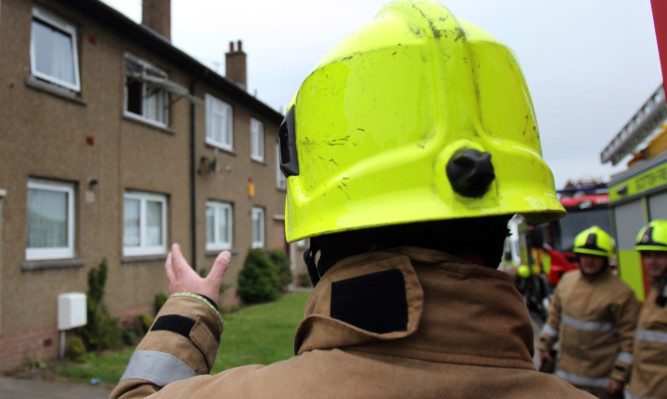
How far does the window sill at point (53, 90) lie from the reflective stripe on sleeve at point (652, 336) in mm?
8196

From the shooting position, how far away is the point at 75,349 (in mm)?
7195

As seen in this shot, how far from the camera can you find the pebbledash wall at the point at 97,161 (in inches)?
270

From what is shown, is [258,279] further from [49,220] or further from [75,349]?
[49,220]

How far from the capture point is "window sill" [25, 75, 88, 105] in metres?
7.21

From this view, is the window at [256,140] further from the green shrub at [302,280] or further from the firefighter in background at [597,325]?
the firefighter in background at [597,325]

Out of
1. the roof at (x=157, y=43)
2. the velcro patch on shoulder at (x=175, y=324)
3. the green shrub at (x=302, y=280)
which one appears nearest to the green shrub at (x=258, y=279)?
the green shrub at (x=302, y=280)

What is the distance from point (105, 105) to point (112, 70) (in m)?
0.76

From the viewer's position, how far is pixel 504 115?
3.61 ft

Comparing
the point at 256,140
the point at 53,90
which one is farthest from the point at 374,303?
the point at 256,140

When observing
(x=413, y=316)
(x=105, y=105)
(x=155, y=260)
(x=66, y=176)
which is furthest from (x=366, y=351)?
(x=155, y=260)

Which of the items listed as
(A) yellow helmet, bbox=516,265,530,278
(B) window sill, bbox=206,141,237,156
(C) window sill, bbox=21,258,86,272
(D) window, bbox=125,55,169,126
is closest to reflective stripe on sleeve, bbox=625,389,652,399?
(C) window sill, bbox=21,258,86,272

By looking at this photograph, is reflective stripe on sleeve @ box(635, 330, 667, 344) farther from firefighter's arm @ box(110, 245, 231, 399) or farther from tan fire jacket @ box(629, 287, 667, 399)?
firefighter's arm @ box(110, 245, 231, 399)

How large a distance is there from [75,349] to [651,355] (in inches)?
290

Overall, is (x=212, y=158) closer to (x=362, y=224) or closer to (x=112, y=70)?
(x=112, y=70)
